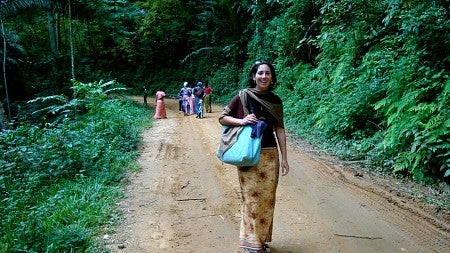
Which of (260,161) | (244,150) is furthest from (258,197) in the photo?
(244,150)

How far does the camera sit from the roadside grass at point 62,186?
412cm

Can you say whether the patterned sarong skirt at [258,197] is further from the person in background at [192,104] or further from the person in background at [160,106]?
the person in background at [192,104]

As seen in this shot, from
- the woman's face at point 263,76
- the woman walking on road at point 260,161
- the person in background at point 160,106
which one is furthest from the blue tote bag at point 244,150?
the person in background at point 160,106

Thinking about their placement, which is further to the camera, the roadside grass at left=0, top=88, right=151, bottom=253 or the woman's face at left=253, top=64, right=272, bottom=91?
the roadside grass at left=0, top=88, right=151, bottom=253

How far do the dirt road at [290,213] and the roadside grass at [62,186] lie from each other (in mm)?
377

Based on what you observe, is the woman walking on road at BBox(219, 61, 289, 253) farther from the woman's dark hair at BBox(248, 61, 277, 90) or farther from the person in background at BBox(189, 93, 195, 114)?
the person in background at BBox(189, 93, 195, 114)

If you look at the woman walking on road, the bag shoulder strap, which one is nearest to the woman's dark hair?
the woman walking on road

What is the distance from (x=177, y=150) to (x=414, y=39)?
594cm

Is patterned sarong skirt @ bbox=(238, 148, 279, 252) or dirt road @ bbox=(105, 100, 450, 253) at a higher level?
patterned sarong skirt @ bbox=(238, 148, 279, 252)

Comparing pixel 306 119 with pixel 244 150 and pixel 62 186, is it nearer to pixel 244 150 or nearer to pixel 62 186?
pixel 62 186

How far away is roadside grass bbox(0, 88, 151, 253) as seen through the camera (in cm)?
412

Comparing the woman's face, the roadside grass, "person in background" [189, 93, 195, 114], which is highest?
the woman's face

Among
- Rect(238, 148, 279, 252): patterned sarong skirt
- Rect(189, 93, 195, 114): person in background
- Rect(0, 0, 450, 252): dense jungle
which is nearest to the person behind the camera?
Rect(238, 148, 279, 252): patterned sarong skirt

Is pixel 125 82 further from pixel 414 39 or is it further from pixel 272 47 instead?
pixel 414 39
